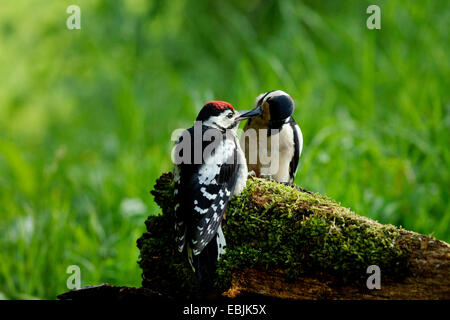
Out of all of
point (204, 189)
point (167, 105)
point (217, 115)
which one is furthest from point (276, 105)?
point (167, 105)

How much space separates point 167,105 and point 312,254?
211 inches

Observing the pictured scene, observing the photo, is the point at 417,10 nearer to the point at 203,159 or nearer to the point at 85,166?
the point at 85,166

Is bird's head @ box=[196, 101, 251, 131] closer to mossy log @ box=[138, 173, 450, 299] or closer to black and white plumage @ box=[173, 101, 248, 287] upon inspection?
black and white plumage @ box=[173, 101, 248, 287]


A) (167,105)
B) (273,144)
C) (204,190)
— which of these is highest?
(167,105)

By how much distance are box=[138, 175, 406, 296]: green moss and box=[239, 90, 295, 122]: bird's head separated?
0.57 m

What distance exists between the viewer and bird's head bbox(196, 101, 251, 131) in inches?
108

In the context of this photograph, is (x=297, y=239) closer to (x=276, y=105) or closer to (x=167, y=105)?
(x=276, y=105)

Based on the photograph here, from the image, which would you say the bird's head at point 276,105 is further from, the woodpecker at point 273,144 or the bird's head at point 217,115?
the bird's head at point 217,115

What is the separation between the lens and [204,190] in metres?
2.48

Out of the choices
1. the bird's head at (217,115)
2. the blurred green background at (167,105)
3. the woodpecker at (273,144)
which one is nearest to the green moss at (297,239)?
the bird's head at (217,115)

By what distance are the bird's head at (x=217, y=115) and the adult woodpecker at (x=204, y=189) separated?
0.01 meters

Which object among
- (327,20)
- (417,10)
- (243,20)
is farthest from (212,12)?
(417,10)

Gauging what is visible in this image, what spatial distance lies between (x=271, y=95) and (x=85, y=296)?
1.59 meters

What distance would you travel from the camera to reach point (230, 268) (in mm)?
2510
